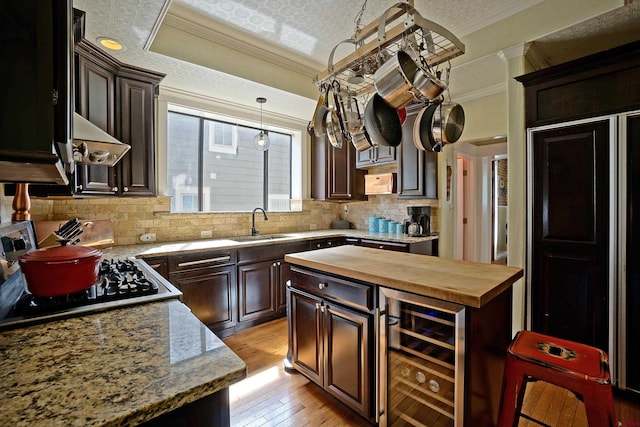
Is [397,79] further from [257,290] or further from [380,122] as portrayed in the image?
[257,290]

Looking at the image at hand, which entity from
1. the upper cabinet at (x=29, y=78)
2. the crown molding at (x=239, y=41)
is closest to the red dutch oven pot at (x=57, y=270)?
the upper cabinet at (x=29, y=78)

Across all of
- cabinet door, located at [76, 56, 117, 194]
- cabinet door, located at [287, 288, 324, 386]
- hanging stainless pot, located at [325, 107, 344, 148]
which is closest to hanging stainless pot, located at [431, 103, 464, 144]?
hanging stainless pot, located at [325, 107, 344, 148]

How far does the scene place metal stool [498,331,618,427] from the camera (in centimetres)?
111

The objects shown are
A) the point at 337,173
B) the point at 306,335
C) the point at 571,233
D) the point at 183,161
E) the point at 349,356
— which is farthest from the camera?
the point at 337,173

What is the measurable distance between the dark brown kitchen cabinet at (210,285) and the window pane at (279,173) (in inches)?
57.2

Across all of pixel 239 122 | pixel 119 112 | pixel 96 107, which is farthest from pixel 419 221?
pixel 96 107

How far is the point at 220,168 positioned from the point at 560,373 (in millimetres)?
3584

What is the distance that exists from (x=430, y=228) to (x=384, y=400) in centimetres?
263

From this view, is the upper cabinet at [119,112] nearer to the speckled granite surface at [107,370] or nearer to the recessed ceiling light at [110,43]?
the recessed ceiling light at [110,43]

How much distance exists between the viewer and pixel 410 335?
1.52m

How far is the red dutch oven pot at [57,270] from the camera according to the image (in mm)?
1009

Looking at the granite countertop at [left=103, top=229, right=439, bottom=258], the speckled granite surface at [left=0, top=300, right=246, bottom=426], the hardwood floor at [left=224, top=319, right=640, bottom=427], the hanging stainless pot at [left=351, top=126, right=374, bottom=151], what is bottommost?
the hardwood floor at [left=224, top=319, right=640, bottom=427]

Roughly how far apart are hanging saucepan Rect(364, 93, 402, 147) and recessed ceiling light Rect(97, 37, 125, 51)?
6.31 ft

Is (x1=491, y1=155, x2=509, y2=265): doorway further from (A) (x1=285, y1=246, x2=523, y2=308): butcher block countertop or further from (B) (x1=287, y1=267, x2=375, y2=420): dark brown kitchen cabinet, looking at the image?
(B) (x1=287, y1=267, x2=375, y2=420): dark brown kitchen cabinet
